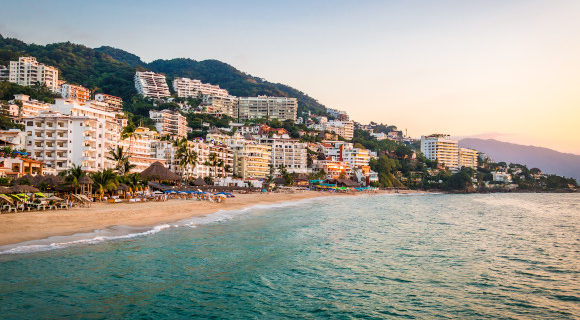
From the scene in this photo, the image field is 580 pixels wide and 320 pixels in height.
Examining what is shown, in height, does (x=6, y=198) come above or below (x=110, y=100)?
below

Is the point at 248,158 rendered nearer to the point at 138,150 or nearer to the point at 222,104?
the point at 138,150

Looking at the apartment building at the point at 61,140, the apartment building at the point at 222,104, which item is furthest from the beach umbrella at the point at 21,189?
the apartment building at the point at 222,104

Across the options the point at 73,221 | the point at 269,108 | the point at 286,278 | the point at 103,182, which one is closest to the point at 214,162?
the point at 103,182

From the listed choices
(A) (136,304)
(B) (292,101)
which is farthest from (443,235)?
(B) (292,101)

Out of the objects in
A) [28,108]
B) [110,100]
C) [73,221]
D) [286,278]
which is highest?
[110,100]

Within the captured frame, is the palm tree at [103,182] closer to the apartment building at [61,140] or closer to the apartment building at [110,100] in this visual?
the apartment building at [61,140]

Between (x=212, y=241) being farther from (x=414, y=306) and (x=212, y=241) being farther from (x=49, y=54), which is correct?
(x=49, y=54)
